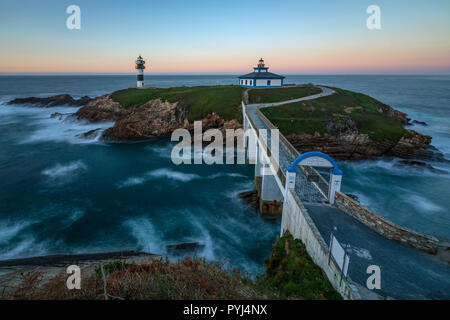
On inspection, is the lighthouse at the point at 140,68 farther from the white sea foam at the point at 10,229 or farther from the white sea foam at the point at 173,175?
the white sea foam at the point at 10,229

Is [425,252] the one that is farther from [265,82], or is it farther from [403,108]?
[403,108]

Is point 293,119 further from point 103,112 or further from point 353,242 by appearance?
point 103,112

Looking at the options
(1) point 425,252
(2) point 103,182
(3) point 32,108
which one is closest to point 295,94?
(2) point 103,182

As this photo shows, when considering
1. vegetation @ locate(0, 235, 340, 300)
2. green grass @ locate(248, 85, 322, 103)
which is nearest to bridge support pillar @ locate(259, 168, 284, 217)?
vegetation @ locate(0, 235, 340, 300)

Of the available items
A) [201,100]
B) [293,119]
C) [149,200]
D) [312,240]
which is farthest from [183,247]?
[201,100]

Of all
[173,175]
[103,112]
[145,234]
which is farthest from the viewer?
[103,112]

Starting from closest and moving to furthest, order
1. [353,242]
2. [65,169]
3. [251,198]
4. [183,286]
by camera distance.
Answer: [183,286], [353,242], [251,198], [65,169]

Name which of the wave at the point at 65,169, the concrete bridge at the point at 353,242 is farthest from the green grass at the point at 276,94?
the concrete bridge at the point at 353,242

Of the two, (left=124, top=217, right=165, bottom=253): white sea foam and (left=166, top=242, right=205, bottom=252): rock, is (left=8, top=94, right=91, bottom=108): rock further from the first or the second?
(left=166, top=242, right=205, bottom=252): rock
